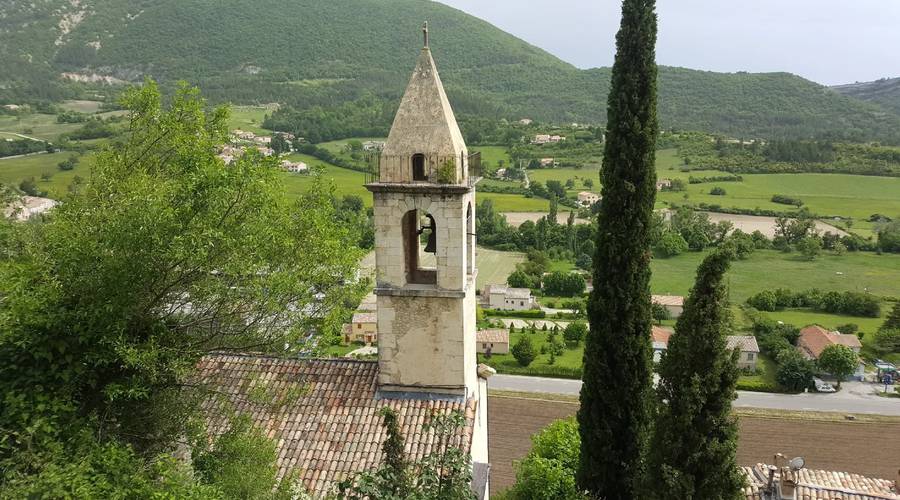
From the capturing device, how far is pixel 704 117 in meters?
152

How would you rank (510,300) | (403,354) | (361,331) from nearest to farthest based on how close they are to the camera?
1. (403,354)
2. (361,331)
3. (510,300)

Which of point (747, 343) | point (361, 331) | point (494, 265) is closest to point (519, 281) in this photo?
point (494, 265)

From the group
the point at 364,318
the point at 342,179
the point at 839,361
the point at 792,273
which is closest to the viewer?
the point at 839,361

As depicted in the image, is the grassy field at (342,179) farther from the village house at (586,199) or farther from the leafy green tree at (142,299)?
the leafy green tree at (142,299)

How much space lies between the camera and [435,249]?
13117 millimetres

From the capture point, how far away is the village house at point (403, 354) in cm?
1233

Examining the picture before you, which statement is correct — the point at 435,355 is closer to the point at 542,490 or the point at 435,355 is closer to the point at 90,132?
the point at 542,490

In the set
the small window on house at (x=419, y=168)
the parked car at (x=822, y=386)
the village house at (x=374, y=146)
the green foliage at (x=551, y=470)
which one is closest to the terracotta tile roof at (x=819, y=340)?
the parked car at (x=822, y=386)

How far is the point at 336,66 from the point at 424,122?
576 feet

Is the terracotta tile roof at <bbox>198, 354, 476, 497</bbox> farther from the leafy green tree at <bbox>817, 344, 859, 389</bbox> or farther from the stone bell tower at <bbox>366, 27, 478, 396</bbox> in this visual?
the leafy green tree at <bbox>817, 344, 859, 389</bbox>

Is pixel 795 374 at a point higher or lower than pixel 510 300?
lower

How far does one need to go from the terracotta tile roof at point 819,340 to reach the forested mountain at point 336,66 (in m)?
108

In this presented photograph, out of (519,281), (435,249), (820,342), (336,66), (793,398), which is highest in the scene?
(336,66)

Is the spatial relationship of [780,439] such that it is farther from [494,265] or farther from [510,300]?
[494,265]
